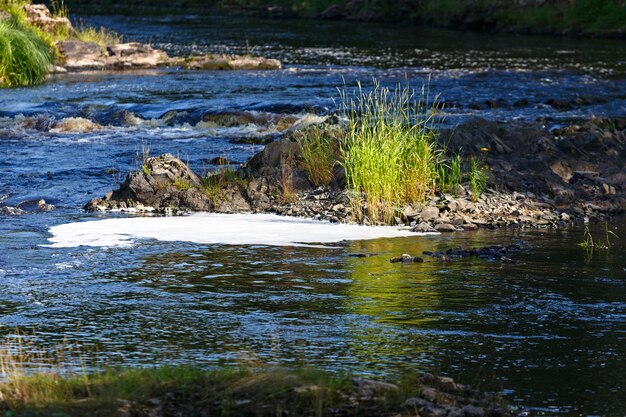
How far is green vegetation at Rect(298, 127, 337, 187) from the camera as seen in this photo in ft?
54.1

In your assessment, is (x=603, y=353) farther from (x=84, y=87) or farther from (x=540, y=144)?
(x=84, y=87)

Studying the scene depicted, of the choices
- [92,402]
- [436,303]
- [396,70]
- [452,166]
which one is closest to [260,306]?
[436,303]

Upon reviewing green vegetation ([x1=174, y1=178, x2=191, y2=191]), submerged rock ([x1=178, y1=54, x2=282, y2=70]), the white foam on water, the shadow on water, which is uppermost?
submerged rock ([x1=178, y1=54, x2=282, y2=70])

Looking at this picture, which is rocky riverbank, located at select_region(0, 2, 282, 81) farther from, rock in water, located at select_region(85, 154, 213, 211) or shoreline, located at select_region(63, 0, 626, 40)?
rock in water, located at select_region(85, 154, 213, 211)

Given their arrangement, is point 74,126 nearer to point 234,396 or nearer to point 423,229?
point 423,229

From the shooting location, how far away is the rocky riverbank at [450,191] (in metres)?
15.1

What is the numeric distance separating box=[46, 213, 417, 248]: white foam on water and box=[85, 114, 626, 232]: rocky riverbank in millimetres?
429

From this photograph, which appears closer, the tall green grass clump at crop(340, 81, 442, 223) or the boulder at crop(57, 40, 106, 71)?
the tall green grass clump at crop(340, 81, 442, 223)

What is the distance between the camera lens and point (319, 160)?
16.6 m

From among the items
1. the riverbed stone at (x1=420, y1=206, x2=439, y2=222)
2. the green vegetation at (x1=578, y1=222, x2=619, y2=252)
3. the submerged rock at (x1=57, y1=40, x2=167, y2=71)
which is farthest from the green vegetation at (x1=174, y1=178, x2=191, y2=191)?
the submerged rock at (x1=57, y1=40, x2=167, y2=71)

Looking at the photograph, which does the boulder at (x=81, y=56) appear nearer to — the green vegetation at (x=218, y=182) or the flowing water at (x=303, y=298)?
the flowing water at (x=303, y=298)

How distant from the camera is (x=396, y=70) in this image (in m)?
34.7

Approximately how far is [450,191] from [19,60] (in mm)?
19598

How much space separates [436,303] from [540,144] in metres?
8.14
